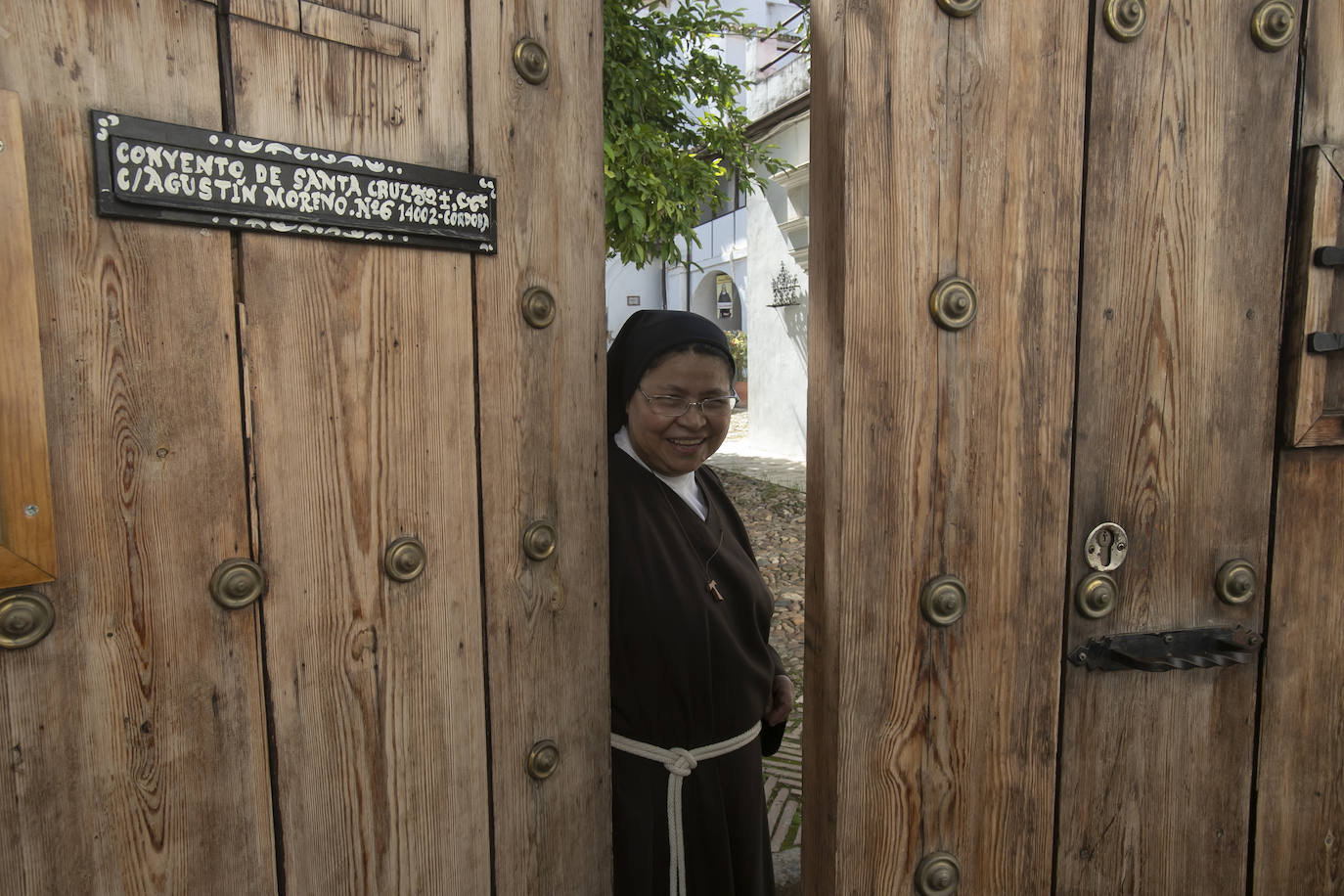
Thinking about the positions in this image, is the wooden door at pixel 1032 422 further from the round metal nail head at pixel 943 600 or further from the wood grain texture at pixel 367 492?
the wood grain texture at pixel 367 492

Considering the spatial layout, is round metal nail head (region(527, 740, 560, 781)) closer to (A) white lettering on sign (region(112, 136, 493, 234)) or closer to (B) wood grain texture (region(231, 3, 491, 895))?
(B) wood grain texture (region(231, 3, 491, 895))

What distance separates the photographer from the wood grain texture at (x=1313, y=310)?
1130mm

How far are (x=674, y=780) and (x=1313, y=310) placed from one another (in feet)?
4.87

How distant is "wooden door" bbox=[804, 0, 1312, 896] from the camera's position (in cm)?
103

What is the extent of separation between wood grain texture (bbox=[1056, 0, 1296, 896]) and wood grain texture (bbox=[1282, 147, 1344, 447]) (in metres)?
0.03

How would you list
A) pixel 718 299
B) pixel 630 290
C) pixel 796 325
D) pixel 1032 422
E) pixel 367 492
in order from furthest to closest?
pixel 630 290
pixel 718 299
pixel 796 325
pixel 1032 422
pixel 367 492

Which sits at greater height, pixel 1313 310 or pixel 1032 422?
pixel 1313 310

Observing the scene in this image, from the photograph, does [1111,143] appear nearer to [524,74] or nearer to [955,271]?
[955,271]

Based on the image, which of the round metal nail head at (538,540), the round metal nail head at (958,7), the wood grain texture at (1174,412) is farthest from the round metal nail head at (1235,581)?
the round metal nail head at (538,540)

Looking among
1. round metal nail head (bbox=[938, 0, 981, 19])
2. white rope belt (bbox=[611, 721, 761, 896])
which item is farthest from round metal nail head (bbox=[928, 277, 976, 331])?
white rope belt (bbox=[611, 721, 761, 896])

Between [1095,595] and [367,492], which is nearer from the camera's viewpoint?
[367,492]

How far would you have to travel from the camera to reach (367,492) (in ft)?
3.25

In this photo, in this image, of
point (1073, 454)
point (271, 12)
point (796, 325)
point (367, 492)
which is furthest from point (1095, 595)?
point (796, 325)

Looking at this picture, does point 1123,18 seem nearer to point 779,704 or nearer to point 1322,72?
point 1322,72
